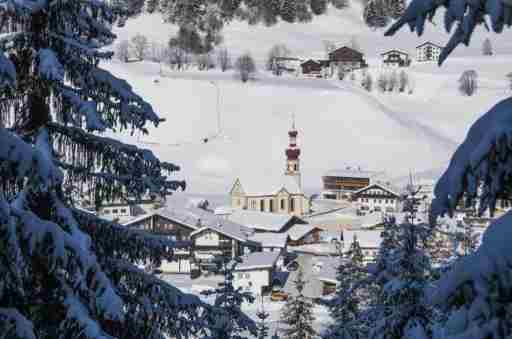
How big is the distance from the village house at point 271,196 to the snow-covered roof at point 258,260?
10836 millimetres

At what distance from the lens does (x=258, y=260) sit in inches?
1046

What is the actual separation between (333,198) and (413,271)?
37.9m

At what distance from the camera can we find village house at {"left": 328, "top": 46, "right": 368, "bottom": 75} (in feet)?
217

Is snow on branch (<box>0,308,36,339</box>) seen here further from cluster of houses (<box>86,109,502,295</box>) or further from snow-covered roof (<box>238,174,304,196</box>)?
snow-covered roof (<box>238,174,304,196</box>)

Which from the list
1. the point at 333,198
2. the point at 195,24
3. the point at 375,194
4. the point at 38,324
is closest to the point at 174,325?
the point at 38,324

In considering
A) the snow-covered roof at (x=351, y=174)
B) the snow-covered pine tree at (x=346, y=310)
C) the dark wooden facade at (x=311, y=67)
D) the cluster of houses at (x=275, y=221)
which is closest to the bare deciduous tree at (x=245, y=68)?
the dark wooden facade at (x=311, y=67)

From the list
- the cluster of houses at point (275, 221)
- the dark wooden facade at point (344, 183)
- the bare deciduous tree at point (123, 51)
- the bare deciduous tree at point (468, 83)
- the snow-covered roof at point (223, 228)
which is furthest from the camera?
the bare deciduous tree at point (123, 51)

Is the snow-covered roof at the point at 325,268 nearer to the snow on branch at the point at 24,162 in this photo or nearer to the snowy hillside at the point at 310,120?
the snowy hillside at the point at 310,120

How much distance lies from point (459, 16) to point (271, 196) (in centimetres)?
3788

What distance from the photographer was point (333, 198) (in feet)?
141

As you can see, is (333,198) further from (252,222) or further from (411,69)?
(411,69)

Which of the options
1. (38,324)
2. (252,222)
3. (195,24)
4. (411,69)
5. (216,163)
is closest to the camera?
(38,324)

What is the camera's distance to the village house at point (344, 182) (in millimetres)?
42219

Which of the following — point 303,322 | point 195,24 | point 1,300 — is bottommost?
point 303,322
